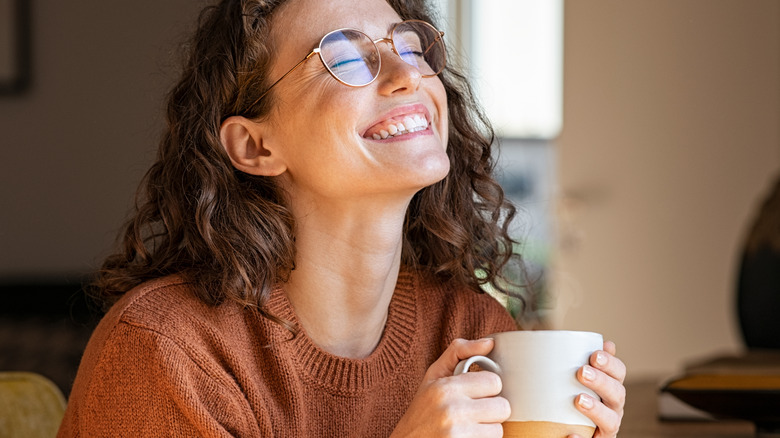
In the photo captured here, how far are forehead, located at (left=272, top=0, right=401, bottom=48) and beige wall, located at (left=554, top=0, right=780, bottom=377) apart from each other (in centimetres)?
305

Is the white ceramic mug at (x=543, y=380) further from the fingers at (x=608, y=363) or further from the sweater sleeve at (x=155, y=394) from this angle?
the sweater sleeve at (x=155, y=394)

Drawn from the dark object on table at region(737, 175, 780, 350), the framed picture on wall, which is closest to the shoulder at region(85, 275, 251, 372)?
the dark object on table at region(737, 175, 780, 350)

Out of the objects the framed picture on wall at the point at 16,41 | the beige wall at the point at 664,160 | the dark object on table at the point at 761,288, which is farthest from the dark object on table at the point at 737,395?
the beige wall at the point at 664,160

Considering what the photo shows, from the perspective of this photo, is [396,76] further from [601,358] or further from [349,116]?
[601,358]

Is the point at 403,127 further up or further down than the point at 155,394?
further up

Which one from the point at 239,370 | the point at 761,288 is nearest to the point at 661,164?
the point at 761,288

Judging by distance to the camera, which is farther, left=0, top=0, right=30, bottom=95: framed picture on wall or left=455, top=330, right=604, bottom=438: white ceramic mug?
left=0, top=0, right=30, bottom=95: framed picture on wall

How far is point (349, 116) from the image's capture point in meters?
1.14

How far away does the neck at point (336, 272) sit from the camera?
1.23m

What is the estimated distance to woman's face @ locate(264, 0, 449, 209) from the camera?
112 cm

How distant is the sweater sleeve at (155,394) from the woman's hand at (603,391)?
15.8 inches

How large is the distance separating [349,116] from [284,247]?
0.21 meters

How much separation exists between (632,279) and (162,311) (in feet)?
10.9

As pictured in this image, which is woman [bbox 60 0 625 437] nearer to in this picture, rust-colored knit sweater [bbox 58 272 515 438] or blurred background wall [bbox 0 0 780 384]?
rust-colored knit sweater [bbox 58 272 515 438]
